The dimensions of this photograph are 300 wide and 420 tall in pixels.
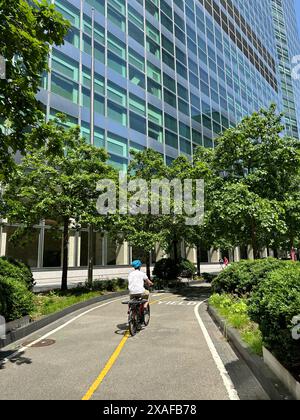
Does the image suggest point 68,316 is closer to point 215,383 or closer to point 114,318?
point 114,318

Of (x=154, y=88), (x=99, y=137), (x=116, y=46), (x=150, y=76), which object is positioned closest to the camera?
(x=99, y=137)

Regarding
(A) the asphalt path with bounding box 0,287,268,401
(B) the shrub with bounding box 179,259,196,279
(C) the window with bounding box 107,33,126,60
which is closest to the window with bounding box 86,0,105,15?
(C) the window with bounding box 107,33,126,60

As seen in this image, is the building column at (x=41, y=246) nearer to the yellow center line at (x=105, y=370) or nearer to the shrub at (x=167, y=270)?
the shrub at (x=167, y=270)

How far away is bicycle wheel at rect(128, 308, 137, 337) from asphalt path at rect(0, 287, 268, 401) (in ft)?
0.63

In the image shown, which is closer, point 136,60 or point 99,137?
point 99,137

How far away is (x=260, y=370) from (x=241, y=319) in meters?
3.73

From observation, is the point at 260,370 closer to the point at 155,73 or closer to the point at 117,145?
the point at 117,145

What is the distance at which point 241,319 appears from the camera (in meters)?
9.45

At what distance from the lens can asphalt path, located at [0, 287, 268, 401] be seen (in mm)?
5346

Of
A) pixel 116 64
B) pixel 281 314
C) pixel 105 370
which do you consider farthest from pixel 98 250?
pixel 281 314

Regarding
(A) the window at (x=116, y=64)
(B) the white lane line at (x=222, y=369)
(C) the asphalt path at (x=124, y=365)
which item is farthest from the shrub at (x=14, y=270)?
(A) the window at (x=116, y=64)

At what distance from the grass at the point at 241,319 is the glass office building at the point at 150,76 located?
1235cm

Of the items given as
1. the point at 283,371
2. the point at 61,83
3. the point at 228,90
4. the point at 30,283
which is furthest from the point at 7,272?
the point at 228,90
